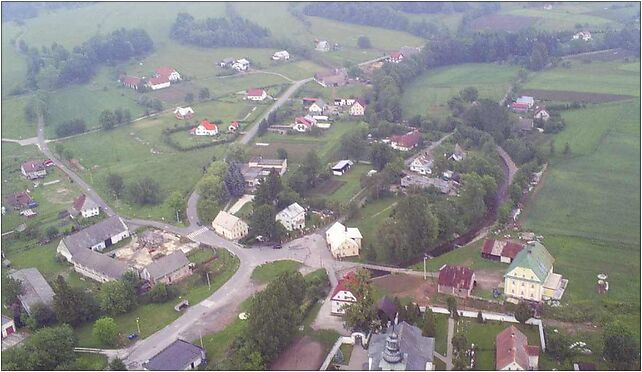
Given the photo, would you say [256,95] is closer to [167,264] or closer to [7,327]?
[167,264]

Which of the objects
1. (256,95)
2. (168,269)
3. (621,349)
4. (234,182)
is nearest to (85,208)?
(234,182)

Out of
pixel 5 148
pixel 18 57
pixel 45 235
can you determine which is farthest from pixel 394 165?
pixel 18 57

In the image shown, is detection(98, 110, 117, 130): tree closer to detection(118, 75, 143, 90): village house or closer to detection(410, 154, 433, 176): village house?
detection(118, 75, 143, 90): village house

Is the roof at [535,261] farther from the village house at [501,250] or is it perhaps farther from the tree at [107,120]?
the tree at [107,120]

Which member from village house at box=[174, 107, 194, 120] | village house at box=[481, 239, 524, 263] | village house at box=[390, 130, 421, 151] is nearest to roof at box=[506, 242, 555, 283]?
village house at box=[481, 239, 524, 263]

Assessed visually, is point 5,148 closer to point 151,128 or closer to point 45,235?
point 151,128
